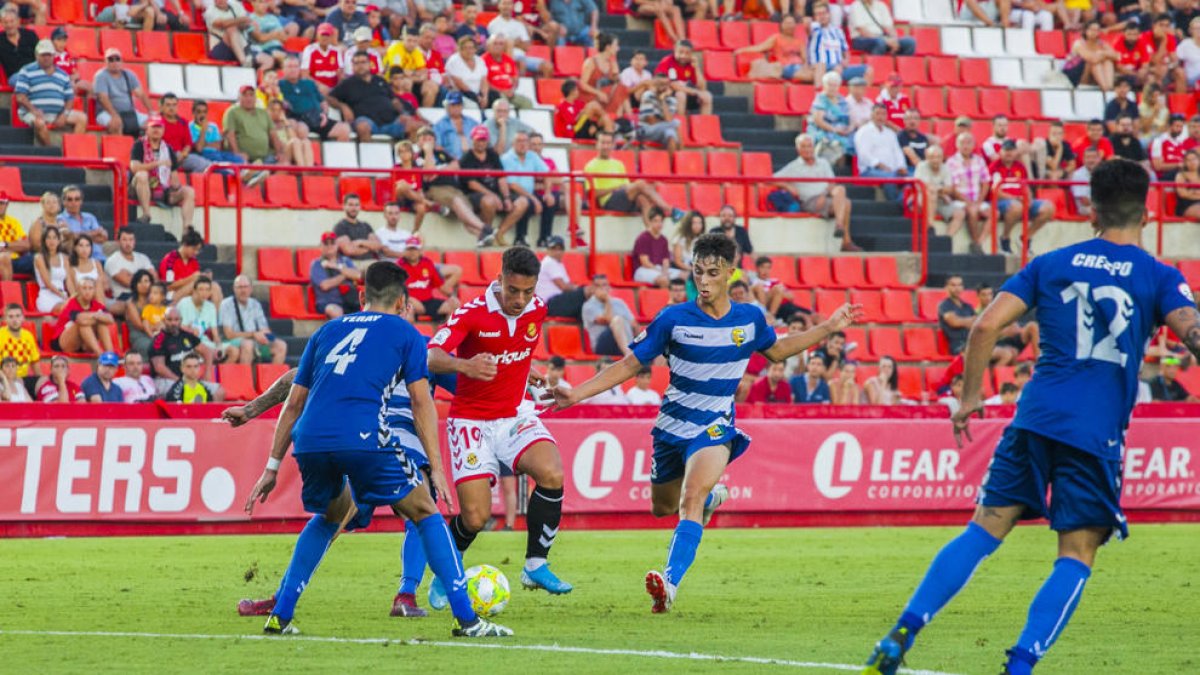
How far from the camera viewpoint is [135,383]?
754 inches

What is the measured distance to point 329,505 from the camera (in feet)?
31.3

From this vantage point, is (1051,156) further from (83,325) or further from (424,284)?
(83,325)

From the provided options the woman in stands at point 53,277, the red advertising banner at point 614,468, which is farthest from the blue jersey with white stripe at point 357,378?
the woman in stands at point 53,277

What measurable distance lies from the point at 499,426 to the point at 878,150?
51.7ft

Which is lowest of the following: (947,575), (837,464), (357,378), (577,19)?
(837,464)

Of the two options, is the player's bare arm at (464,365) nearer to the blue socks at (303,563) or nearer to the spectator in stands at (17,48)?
the blue socks at (303,563)

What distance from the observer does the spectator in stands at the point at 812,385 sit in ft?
69.7

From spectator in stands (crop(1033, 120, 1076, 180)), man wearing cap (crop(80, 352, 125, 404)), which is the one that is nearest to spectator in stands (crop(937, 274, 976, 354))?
spectator in stands (crop(1033, 120, 1076, 180))

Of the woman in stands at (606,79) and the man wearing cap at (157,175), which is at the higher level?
the woman in stands at (606,79)

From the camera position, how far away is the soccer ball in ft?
33.8

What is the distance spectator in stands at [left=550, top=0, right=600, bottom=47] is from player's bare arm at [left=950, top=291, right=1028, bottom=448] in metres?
19.9

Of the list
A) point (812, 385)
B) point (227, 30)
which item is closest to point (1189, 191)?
point (812, 385)

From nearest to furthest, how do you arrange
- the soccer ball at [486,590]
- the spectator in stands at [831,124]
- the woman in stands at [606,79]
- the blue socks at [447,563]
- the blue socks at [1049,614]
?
the blue socks at [1049,614]
the blue socks at [447,563]
the soccer ball at [486,590]
the woman in stands at [606,79]
the spectator in stands at [831,124]

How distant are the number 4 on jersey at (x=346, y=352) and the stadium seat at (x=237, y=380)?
10.9m
